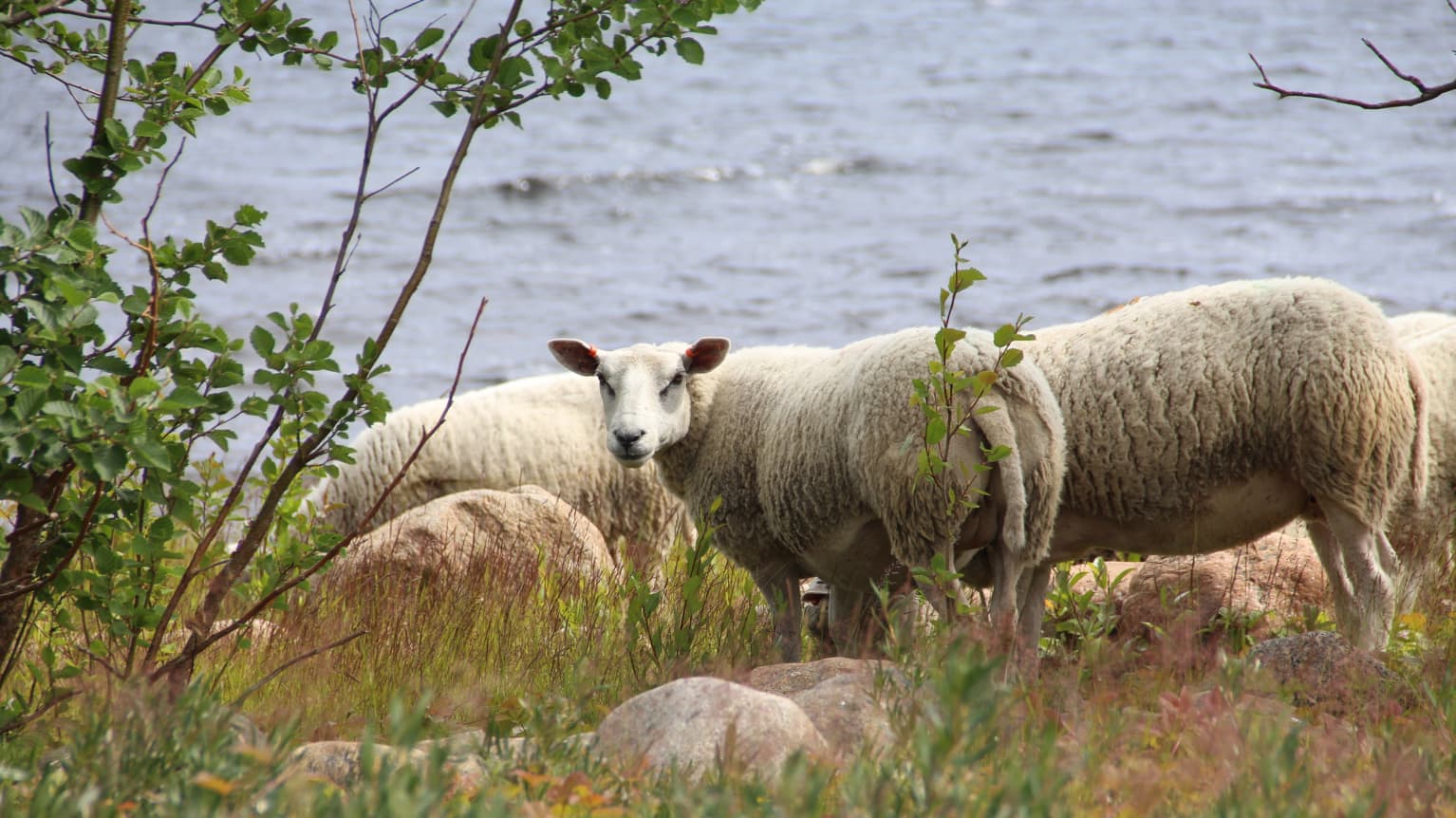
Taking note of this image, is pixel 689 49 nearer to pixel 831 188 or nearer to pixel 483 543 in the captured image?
pixel 483 543

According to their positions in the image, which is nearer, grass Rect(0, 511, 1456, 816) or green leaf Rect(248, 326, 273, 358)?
grass Rect(0, 511, 1456, 816)

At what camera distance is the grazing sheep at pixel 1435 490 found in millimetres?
5895

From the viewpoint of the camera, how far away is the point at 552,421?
8.29 m

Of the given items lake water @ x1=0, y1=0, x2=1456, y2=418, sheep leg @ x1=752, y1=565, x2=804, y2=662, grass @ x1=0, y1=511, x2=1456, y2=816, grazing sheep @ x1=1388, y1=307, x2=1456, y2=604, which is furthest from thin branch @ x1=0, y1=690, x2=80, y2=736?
lake water @ x1=0, y1=0, x2=1456, y2=418

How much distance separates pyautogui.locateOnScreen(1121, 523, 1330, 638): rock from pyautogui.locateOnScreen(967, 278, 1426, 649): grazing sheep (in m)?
0.16

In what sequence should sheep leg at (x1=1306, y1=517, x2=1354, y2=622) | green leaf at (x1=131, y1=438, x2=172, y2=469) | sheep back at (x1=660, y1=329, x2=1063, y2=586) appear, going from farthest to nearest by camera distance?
sheep leg at (x1=1306, y1=517, x2=1354, y2=622), sheep back at (x1=660, y1=329, x2=1063, y2=586), green leaf at (x1=131, y1=438, x2=172, y2=469)

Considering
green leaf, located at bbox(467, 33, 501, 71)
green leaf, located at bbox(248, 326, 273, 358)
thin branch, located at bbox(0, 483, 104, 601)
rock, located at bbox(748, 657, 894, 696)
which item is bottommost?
rock, located at bbox(748, 657, 894, 696)

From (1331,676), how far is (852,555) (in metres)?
1.82

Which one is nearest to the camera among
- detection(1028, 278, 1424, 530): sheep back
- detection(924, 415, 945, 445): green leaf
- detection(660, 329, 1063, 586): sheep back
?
detection(924, 415, 945, 445): green leaf

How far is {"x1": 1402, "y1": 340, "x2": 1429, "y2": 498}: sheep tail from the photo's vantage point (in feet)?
17.2

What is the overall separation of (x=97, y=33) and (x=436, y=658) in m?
2.10

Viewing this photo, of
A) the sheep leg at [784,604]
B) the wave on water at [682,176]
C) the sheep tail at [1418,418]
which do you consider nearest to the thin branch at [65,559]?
the sheep leg at [784,604]

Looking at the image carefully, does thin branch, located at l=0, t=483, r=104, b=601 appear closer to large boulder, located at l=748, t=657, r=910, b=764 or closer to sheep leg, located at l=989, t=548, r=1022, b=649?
large boulder, located at l=748, t=657, r=910, b=764

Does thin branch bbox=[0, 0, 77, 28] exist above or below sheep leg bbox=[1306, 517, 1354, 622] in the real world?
above
